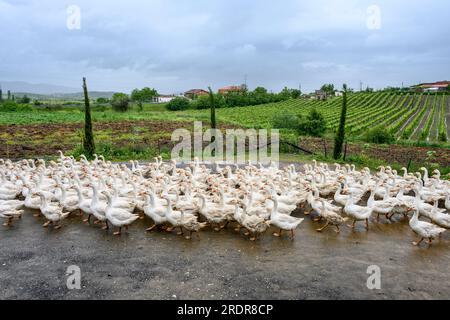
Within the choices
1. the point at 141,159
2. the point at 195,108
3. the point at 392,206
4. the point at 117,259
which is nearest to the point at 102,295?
the point at 117,259

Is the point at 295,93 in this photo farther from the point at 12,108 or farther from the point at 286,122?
the point at 12,108

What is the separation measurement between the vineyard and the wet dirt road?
29765 millimetres

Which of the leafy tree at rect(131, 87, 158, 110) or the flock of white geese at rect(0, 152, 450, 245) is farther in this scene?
the leafy tree at rect(131, 87, 158, 110)

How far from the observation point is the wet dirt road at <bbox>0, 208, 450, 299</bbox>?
20.6 ft

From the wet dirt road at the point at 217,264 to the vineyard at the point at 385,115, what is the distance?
29765mm

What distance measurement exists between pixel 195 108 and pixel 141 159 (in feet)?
211

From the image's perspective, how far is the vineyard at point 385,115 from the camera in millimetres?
44656

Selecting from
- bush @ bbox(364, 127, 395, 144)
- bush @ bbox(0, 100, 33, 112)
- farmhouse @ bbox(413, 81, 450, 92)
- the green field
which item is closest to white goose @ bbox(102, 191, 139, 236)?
bush @ bbox(364, 127, 395, 144)

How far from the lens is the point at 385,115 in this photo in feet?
202

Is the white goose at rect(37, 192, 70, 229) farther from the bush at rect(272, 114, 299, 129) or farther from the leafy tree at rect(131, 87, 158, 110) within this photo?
the leafy tree at rect(131, 87, 158, 110)

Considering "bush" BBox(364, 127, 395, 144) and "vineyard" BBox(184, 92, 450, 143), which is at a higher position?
"vineyard" BBox(184, 92, 450, 143)

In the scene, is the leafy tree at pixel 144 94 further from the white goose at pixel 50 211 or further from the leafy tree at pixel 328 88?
the white goose at pixel 50 211

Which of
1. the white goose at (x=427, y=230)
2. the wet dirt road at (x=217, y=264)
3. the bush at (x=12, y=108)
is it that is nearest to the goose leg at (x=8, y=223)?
the wet dirt road at (x=217, y=264)
